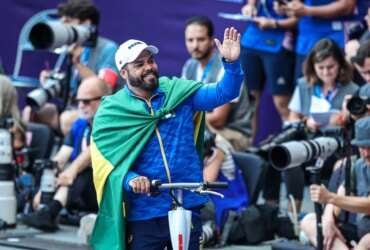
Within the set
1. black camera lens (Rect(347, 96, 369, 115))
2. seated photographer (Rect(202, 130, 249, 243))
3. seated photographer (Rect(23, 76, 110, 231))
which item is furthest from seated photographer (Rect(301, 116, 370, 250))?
seated photographer (Rect(23, 76, 110, 231))

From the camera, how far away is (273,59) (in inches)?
433

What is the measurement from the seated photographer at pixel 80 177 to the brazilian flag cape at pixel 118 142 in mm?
2788

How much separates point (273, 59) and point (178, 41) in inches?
84.6

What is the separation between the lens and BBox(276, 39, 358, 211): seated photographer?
9570mm

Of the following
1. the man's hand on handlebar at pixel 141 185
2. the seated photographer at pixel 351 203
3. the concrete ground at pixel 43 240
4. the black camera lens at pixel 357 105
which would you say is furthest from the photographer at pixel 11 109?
the man's hand on handlebar at pixel 141 185

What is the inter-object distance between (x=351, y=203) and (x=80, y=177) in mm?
2950

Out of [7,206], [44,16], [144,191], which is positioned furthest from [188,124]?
[44,16]

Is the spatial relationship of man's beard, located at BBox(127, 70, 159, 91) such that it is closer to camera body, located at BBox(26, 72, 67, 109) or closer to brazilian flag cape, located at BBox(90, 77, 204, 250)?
brazilian flag cape, located at BBox(90, 77, 204, 250)

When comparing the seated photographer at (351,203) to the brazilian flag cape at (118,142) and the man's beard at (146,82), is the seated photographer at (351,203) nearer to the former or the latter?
the brazilian flag cape at (118,142)

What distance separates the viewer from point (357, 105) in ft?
27.4

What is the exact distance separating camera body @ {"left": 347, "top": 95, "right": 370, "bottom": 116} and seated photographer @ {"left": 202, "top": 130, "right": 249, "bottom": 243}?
1450 mm

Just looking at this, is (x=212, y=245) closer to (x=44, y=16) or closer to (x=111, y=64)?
→ (x=111, y=64)

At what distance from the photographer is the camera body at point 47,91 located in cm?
1103

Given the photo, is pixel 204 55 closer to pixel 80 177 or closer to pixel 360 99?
pixel 80 177
